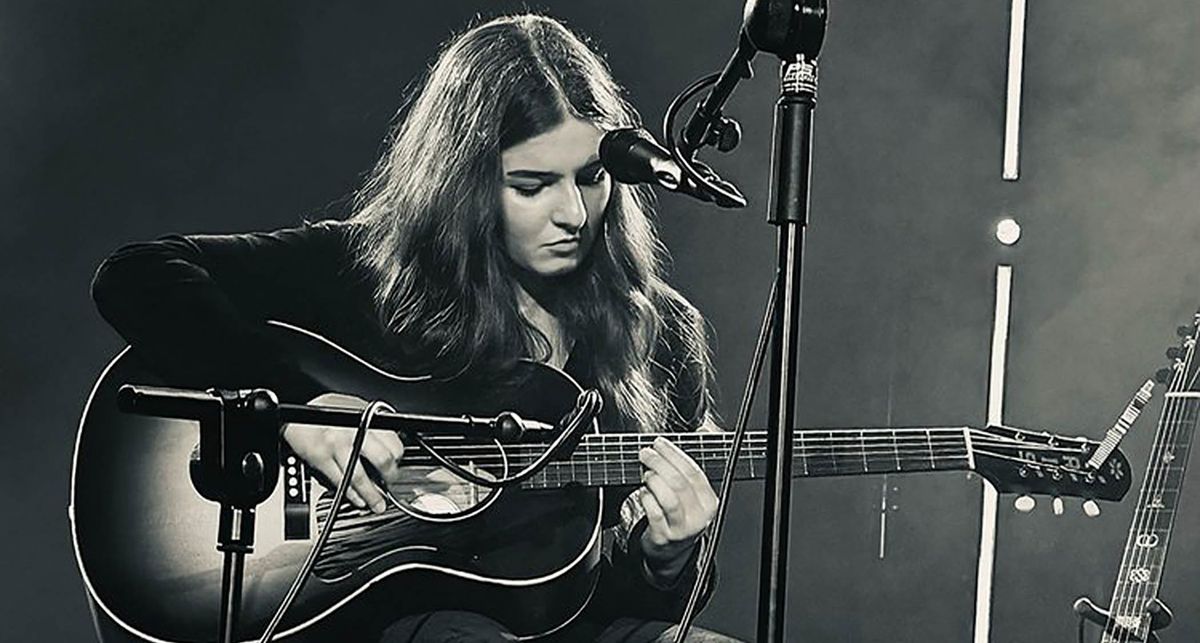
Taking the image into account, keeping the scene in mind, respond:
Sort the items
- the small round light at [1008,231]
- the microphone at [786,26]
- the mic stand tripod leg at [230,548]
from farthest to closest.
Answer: the small round light at [1008,231], the mic stand tripod leg at [230,548], the microphone at [786,26]

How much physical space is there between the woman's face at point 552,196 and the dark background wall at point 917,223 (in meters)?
0.14

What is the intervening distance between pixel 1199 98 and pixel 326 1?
1427 millimetres

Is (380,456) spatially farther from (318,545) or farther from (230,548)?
(230,548)

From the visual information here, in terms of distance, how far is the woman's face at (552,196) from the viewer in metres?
2.20

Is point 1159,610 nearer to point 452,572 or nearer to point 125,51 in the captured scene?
point 452,572

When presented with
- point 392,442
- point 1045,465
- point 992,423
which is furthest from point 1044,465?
point 392,442

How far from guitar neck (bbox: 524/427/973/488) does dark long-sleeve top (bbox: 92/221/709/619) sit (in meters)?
0.07

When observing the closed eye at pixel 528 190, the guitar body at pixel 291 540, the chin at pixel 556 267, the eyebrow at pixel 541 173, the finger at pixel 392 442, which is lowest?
the guitar body at pixel 291 540

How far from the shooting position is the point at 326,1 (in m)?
2.18

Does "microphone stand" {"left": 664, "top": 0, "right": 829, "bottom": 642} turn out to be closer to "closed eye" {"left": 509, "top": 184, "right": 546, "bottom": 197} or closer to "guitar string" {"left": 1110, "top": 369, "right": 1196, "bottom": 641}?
"closed eye" {"left": 509, "top": 184, "right": 546, "bottom": 197}

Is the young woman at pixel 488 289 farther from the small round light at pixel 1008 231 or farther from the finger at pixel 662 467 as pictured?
the small round light at pixel 1008 231

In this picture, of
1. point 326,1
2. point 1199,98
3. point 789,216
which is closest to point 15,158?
point 326,1

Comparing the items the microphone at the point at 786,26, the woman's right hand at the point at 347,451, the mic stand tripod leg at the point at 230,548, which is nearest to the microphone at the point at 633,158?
the woman's right hand at the point at 347,451

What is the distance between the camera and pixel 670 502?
2217 millimetres
